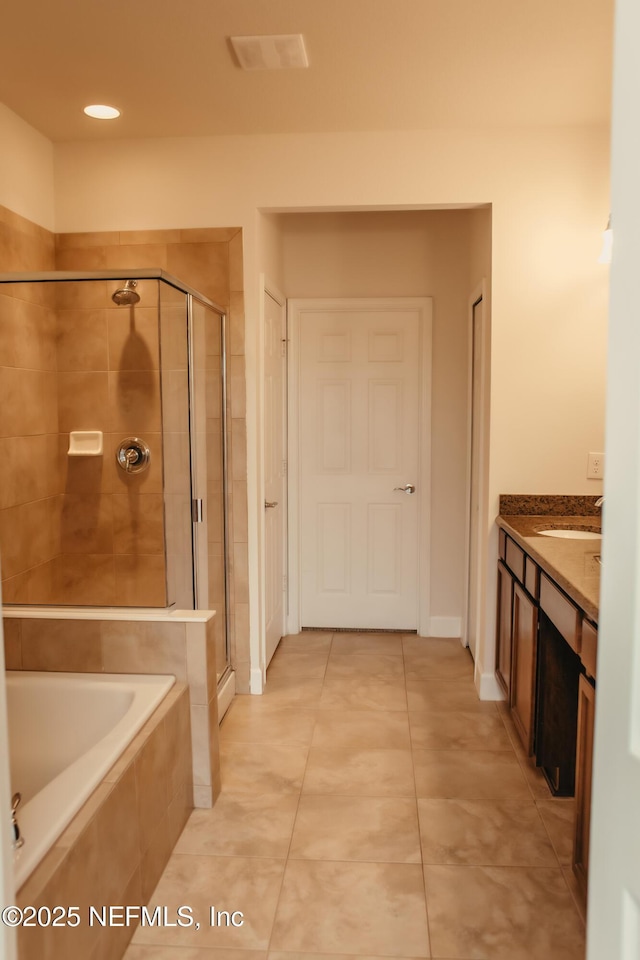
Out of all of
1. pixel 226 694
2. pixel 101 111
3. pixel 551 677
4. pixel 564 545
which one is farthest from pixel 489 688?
pixel 101 111

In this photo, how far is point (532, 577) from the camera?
292cm

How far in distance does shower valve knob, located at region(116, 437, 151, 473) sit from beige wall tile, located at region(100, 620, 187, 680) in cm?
61

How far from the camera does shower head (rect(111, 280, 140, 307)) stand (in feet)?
9.49

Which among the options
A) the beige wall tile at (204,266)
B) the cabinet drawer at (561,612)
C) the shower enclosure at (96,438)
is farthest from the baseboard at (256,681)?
the beige wall tile at (204,266)

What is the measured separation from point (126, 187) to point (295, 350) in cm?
145

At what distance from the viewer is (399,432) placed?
477 cm

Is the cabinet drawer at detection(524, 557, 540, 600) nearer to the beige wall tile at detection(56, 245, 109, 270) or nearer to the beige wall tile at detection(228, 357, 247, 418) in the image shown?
the beige wall tile at detection(228, 357, 247, 418)

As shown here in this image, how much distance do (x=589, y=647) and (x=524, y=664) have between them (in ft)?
3.23

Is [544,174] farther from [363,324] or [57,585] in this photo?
[57,585]

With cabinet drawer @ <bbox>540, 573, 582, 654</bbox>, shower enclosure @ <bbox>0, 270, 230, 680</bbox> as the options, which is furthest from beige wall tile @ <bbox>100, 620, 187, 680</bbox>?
cabinet drawer @ <bbox>540, 573, 582, 654</bbox>

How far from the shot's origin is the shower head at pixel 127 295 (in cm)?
289

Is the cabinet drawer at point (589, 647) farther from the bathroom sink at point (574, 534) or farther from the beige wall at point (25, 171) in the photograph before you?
the beige wall at point (25, 171)

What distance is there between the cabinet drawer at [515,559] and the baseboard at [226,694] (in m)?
1.44

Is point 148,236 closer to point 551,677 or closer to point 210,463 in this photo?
point 210,463
